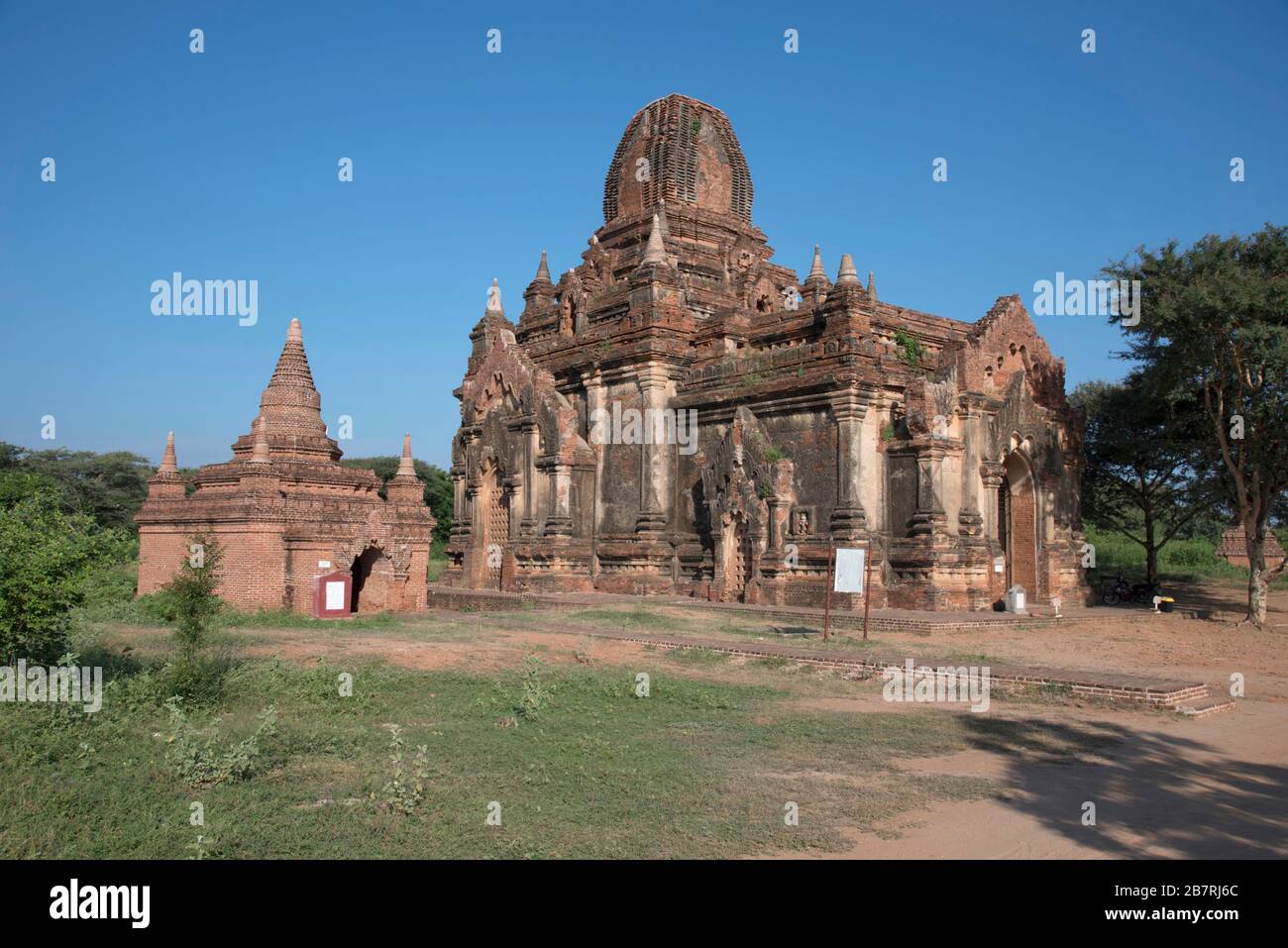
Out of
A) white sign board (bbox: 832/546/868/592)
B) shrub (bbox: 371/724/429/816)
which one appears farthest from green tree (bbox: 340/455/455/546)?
shrub (bbox: 371/724/429/816)

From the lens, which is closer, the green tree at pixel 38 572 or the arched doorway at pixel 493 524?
the green tree at pixel 38 572

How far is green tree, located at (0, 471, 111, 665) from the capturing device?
393 inches

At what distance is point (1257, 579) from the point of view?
23062mm

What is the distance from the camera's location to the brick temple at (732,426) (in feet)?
76.6

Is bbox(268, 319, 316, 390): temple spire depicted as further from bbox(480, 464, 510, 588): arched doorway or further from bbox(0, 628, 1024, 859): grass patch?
bbox(0, 628, 1024, 859): grass patch

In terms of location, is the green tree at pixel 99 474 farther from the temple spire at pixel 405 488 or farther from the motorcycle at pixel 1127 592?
the motorcycle at pixel 1127 592

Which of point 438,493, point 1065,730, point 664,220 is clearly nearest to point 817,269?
Result: point 664,220

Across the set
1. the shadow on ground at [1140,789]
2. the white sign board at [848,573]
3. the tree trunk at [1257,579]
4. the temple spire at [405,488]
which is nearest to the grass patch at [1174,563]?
the tree trunk at [1257,579]

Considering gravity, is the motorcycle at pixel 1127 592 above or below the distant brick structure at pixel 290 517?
below

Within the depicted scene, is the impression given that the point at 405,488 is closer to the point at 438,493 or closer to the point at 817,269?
the point at 817,269

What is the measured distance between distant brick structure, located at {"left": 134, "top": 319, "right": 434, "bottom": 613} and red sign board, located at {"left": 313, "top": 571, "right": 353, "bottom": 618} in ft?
0.90

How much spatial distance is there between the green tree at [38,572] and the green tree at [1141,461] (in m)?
23.1

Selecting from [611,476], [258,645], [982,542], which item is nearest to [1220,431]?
[982,542]
